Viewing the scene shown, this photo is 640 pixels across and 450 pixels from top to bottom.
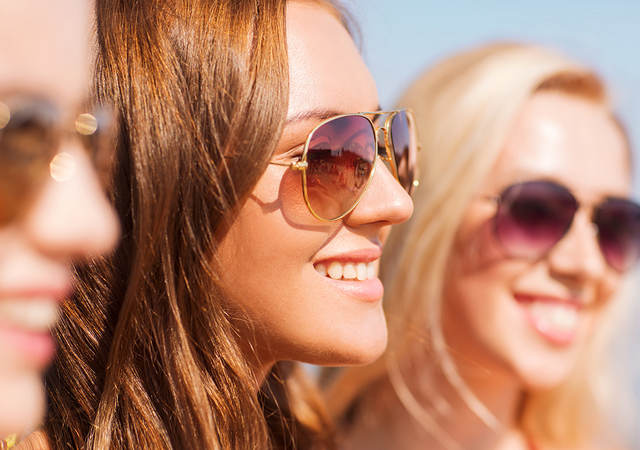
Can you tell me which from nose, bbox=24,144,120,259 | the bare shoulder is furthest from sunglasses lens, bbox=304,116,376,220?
the bare shoulder

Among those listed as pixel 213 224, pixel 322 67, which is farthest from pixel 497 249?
pixel 213 224

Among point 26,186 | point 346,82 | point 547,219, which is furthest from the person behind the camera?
point 547,219

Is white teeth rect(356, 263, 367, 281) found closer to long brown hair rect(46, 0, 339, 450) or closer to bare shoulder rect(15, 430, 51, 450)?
long brown hair rect(46, 0, 339, 450)

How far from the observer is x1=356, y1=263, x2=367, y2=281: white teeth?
147 cm

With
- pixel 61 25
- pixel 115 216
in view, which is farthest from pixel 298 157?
pixel 61 25

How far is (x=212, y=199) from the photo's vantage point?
4.27 feet

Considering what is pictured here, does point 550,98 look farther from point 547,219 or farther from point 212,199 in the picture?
point 212,199

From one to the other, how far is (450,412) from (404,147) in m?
1.25

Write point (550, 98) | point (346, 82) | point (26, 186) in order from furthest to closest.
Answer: point (550, 98), point (346, 82), point (26, 186)

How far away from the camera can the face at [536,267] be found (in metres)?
2.16

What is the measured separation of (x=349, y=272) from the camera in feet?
4.78

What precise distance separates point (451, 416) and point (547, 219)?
817 mm

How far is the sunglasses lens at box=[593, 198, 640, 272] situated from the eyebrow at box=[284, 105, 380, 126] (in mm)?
1242

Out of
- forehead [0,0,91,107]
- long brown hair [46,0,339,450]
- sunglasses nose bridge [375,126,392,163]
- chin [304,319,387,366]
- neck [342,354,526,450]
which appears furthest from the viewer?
neck [342,354,526,450]
